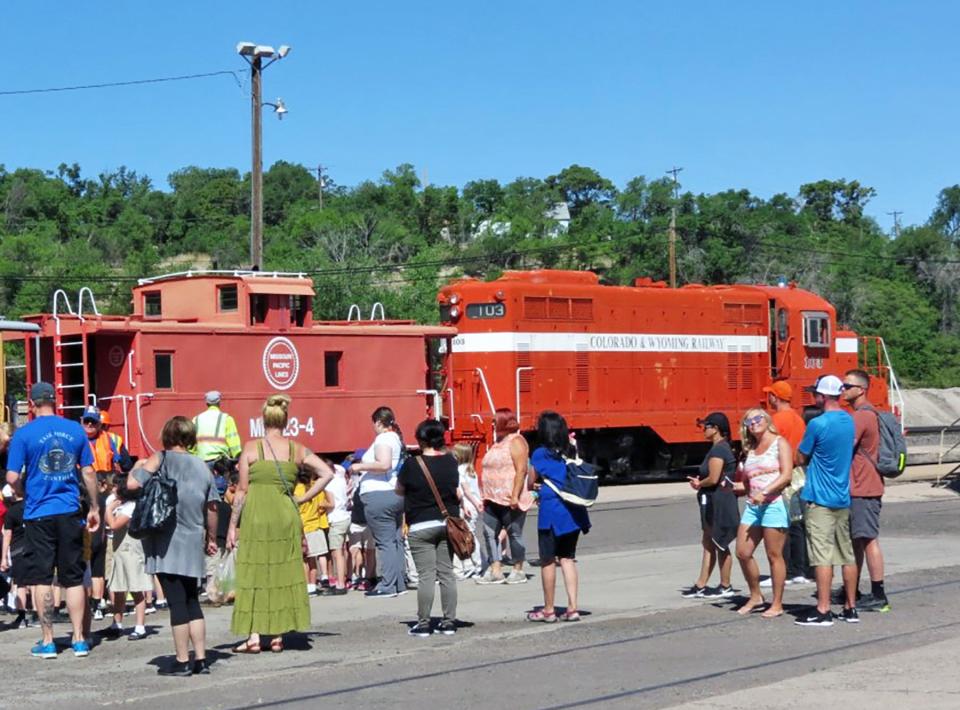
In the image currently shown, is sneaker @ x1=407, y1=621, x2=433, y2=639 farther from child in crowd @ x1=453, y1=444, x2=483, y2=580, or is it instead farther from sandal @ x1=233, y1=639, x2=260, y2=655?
child in crowd @ x1=453, y1=444, x2=483, y2=580

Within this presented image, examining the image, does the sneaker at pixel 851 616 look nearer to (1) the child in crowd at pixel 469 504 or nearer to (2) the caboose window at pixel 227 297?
(1) the child in crowd at pixel 469 504

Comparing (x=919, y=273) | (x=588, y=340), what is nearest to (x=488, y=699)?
(x=588, y=340)

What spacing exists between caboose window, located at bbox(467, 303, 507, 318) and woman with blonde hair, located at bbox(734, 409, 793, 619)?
1566 cm

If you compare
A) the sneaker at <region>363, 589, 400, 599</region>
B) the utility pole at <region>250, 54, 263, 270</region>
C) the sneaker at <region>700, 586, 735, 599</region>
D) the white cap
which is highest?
the utility pole at <region>250, 54, 263, 270</region>

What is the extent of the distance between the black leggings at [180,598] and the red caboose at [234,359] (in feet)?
32.9

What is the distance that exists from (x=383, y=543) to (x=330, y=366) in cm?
974

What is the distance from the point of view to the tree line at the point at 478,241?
56719 mm

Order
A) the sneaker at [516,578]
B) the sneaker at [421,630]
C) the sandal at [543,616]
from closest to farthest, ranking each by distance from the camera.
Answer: the sneaker at [421,630] → the sandal at [543,616] → the sneaker at [516,578]

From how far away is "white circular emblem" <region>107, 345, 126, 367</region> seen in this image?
67.5 feet

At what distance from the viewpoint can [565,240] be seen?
71.5 meters

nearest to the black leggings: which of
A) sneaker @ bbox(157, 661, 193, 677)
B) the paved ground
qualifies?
sneaker @ bbox(157, 661, 193, 677)

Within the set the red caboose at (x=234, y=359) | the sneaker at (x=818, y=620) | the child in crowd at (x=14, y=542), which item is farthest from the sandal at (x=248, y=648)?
the red caboose at (x=234, y=359)

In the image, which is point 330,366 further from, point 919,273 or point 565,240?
point 919,273

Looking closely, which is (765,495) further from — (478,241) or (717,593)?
(478,241)
